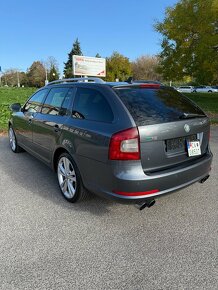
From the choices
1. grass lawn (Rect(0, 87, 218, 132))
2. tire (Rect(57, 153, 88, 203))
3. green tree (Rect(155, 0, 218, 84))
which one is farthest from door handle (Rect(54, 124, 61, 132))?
green tree (Rect(155, 0, 218, 84))

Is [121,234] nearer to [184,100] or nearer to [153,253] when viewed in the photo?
[153,253]

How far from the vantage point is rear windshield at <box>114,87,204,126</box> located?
2.70 metres

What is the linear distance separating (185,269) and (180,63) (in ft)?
67.2

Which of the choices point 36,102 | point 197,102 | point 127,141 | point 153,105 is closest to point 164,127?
point 153,105

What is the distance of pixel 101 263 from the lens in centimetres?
231

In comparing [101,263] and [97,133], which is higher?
[97,133]

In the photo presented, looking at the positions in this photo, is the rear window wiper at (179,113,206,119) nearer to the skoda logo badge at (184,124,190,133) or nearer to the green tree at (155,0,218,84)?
the skoda logo badge at (184,124,190,133)

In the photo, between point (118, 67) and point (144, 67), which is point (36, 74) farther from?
point (144, 67)

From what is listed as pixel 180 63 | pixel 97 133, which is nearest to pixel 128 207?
pixel 97 133

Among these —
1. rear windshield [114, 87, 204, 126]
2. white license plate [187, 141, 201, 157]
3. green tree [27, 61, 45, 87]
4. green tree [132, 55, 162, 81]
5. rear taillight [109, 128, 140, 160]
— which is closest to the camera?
rear taillight [109, 128, 140, 160]

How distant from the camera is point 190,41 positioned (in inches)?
725

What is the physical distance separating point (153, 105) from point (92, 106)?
2.42 feet

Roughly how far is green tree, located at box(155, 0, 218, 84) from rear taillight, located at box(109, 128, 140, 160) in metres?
15.2

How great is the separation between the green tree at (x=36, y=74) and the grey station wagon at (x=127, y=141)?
85.1m
